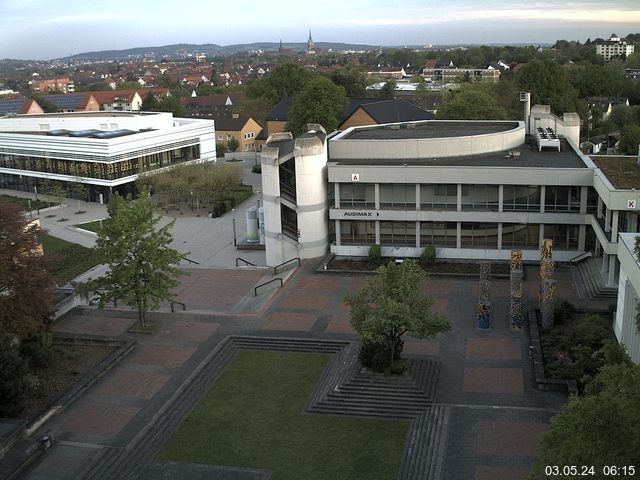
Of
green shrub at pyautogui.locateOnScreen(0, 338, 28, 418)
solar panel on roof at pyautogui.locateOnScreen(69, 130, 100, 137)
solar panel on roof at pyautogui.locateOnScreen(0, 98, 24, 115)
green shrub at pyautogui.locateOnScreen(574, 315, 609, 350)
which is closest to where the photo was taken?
green shrub at pyautogui.locateOnScreen(0, 338, 28, 418)

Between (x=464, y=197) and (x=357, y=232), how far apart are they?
658 centimetres

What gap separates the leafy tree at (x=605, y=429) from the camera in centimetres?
1319

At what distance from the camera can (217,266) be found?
43438 millimetres

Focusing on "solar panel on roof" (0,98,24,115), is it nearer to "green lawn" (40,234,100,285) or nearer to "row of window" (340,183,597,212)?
"green lawn" (40,234,100,285)

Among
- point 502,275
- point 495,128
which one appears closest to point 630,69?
point 495,128

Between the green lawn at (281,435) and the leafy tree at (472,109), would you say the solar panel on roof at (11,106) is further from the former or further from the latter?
the green lawn at (281,435)

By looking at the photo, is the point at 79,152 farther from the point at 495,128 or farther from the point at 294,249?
the point at 495,128

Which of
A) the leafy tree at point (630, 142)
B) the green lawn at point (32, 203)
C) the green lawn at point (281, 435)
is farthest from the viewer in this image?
the green lawn at point (32, 203)

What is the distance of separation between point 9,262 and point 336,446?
14.6 metres

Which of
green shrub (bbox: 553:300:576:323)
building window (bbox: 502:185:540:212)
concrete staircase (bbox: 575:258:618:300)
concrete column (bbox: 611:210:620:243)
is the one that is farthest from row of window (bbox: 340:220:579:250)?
green shrub (bbox: 553:300:576:323)

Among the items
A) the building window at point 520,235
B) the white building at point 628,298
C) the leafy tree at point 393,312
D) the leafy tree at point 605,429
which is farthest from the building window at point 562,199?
the leafy tree at point 605,429

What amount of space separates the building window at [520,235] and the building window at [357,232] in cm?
756

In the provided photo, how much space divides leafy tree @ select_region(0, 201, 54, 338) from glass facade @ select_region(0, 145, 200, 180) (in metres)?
35.8

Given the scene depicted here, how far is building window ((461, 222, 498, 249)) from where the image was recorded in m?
41.3
